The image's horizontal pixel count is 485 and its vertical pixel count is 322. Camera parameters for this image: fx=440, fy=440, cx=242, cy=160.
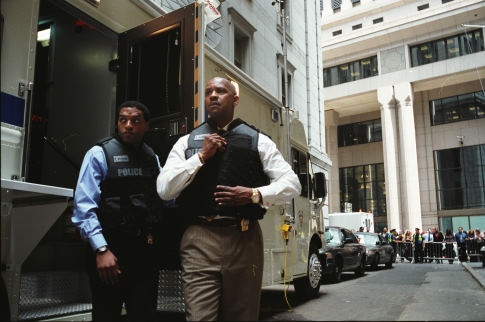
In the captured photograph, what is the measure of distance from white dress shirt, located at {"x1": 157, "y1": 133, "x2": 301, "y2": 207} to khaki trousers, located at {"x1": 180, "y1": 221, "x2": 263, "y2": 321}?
24 cm

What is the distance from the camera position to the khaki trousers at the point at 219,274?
224cm

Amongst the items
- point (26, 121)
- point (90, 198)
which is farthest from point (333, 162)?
point (90, 198)

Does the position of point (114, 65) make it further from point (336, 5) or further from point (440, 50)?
point (336, 5)

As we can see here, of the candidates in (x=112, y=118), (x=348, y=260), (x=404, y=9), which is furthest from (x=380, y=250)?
(x=404, y=9)

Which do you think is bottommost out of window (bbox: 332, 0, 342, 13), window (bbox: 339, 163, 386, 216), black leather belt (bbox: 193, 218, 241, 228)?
black leather belt (bbox: 193, 218, 241, 228)

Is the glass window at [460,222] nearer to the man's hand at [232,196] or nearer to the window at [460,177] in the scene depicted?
the window at [460,177]

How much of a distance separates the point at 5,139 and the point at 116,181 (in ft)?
3.43

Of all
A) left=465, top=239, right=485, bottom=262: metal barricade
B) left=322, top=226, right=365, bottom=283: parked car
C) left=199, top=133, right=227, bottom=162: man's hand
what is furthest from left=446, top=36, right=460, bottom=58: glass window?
left=199, top=133, right=227, bottom=162: man's hand

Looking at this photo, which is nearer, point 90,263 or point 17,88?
point 90,263

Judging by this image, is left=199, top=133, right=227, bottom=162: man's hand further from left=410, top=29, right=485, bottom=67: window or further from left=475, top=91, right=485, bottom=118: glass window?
left=475, top=91, right=485, bottom=118: glass window

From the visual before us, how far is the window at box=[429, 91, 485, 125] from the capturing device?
125 feet

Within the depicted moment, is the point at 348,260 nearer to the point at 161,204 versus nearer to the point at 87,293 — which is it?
the point at 87,293

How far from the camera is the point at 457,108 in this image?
3912 centimetres

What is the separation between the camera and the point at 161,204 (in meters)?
3.15
